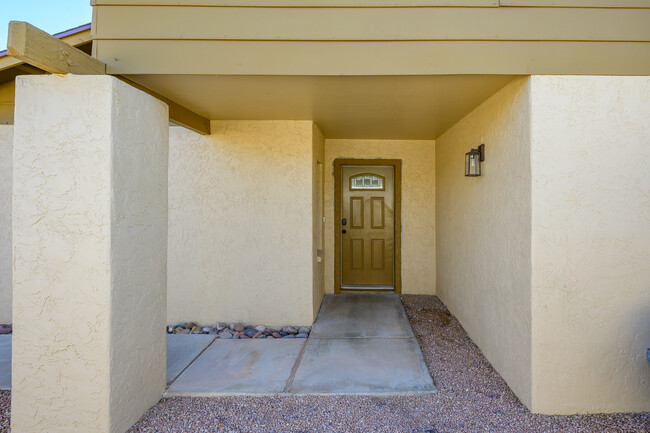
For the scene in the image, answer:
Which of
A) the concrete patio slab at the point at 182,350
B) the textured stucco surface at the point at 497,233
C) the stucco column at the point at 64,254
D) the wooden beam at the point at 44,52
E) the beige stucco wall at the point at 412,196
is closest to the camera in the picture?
the wooden beam at the point at 44,52

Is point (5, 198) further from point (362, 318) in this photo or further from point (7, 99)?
point (362, 318)

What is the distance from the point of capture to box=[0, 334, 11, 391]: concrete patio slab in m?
2.90

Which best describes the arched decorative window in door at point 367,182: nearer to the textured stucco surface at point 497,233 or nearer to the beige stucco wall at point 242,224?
the textured stucco surface at point 497,233

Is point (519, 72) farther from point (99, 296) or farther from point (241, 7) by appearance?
point (99, 296)

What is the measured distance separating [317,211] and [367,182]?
4.23ft

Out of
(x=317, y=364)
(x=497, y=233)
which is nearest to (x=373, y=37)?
(x=497, y=233)

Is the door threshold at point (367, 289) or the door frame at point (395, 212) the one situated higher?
the door frame at point (395, 212)

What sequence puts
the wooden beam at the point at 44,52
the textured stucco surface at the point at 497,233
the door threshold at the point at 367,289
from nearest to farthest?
1. the wooden beam at the point at 44,52
2. the textured stucco surface at the point at 497,233
3. the door threshold at the point at 367,289

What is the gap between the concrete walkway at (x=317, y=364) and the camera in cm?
284

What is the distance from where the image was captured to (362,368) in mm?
3154

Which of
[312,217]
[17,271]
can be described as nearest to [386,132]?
[312,217]

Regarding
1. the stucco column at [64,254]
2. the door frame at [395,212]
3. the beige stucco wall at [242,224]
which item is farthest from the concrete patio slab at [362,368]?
the door frame at [395,212]

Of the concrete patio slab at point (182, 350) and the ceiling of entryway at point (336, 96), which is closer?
the ceiling of entryway at point (336, 96)

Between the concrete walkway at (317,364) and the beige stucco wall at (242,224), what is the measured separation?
0.50 m
